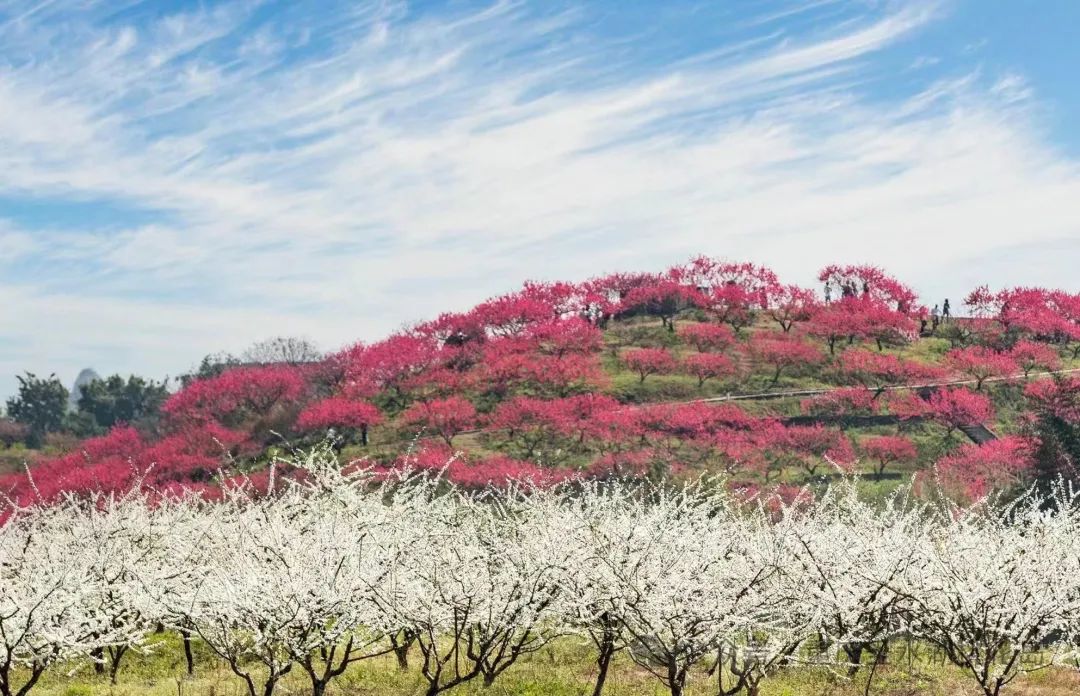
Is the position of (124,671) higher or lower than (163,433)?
lower

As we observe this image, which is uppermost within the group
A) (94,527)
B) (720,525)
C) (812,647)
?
(94,527)

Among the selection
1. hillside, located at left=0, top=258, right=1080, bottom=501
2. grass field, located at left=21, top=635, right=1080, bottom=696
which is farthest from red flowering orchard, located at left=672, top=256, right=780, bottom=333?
grass field, located at left=21, top=635, right=1080, bottom=696

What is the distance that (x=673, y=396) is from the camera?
58.0m

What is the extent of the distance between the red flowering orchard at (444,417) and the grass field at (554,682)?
29578 mm

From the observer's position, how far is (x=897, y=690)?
64.0ft

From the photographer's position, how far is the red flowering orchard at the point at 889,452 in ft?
156

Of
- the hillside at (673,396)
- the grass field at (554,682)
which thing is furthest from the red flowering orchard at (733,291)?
the grass field at (554,682)

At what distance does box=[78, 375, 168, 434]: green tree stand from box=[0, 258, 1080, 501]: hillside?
20644mm

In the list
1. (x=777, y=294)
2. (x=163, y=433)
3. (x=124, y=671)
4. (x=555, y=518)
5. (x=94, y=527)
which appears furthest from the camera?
(x=777, y=294)

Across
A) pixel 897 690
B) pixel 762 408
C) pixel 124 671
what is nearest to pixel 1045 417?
pixel 762 408

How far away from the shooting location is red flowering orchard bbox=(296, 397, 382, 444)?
55062 millimetres

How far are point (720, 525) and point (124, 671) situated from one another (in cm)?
1593

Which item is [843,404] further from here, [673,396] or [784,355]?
[673,396]

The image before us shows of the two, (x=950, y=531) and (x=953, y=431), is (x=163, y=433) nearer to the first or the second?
(x=953, y=431)
